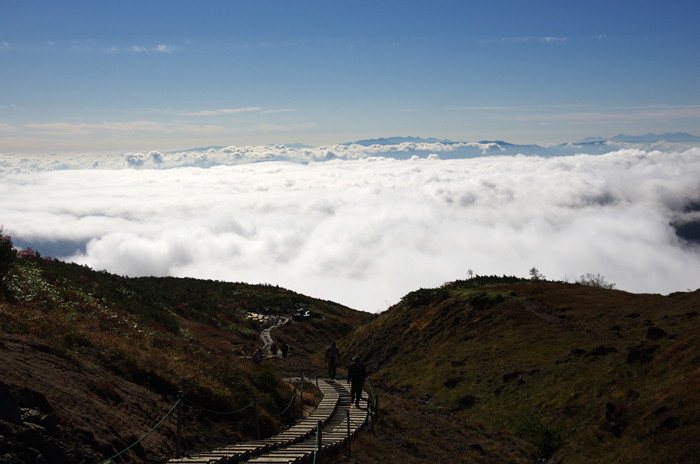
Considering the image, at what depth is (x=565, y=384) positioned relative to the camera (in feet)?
61.5

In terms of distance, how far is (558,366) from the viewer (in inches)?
824

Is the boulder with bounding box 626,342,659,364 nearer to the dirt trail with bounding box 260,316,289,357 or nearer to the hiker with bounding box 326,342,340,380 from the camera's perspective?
the hiker with bounding box 326,342,340,380

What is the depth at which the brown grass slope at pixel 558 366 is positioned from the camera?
12.9m

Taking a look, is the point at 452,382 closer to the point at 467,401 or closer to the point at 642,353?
the point at 467,401

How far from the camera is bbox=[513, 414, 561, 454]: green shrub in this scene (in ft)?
50.0

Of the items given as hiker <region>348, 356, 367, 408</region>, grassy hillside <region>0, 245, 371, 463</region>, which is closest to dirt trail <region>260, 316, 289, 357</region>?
grassy hillside <region>0, 245, 371, 463</region>

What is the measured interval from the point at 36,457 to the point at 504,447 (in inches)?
597

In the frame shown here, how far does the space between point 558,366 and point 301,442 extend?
52.2 ft

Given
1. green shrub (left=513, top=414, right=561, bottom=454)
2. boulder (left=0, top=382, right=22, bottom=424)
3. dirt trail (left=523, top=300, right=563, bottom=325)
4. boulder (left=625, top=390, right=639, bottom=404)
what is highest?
boulder (left=0, top=382, right=22, bottom=424)

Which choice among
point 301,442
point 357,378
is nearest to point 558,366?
point 357,378

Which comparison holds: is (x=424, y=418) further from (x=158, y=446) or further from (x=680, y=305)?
(x=680, y=305)

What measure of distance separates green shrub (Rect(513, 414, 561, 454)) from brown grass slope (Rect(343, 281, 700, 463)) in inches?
1.8

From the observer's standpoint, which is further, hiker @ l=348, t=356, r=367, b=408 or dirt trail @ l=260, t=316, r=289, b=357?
dirt trail @ l=260, t=316, r=289, b=357

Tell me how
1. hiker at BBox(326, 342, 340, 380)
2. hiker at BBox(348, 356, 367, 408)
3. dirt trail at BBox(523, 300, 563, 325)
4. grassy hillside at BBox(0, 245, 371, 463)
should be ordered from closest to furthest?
grassy hillside at BBox(0, 245, 371, 463) → hiker at BBox(348, 356, 367, 408) → hiker at BBox(326, 342, 340, 380) → dirt trail at BBox(523, 300, 563, 325)
